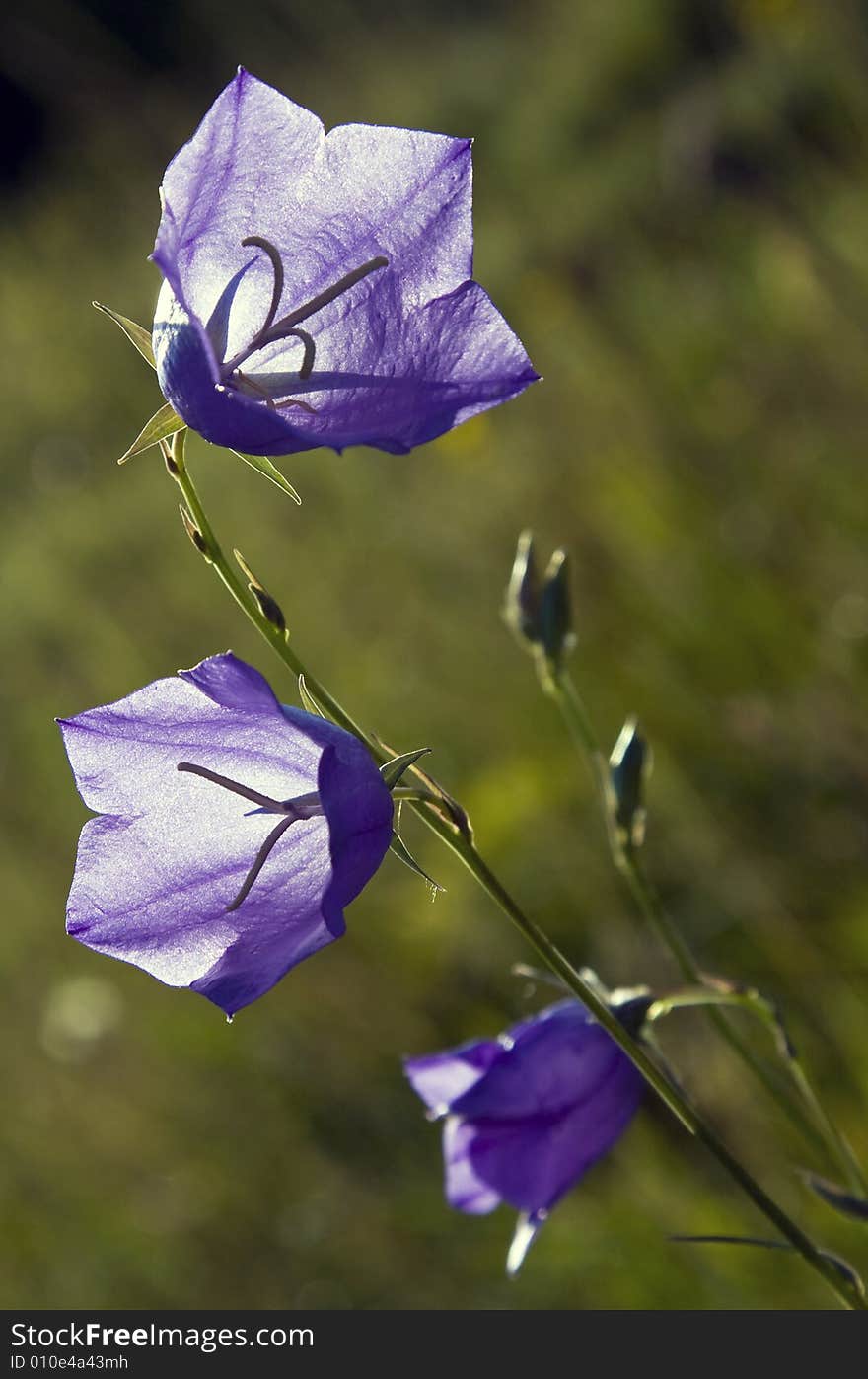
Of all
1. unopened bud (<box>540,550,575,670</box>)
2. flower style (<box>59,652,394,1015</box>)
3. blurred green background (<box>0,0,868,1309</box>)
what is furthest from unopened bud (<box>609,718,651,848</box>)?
blurred green background (<box>0,0,868,1309</box>)

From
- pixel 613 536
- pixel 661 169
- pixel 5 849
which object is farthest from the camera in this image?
pixel 661 169

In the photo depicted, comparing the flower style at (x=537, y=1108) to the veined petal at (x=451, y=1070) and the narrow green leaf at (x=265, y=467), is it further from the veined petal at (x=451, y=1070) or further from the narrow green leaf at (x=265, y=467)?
the narrow green leaf at (x=265, y=467)

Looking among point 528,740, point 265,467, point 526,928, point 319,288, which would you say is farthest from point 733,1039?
point 528,740

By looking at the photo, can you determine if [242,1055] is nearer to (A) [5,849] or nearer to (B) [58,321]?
(A) [5,849]

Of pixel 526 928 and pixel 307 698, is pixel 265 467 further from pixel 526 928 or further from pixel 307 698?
pixel 526 928

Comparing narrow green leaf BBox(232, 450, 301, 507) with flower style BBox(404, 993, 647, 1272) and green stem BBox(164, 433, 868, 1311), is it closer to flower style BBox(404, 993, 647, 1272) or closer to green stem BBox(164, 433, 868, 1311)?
green stem BBox(164, 433, 868, 1311)

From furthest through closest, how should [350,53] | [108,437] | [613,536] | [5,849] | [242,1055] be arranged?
[108,437], [350,53], [5,849], [613,536], [242,1055]
